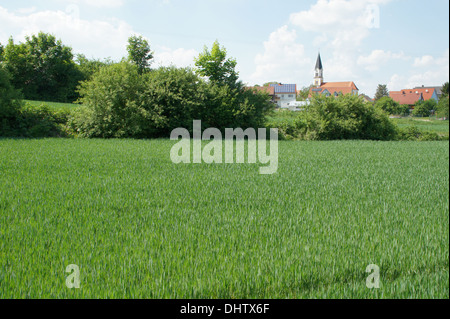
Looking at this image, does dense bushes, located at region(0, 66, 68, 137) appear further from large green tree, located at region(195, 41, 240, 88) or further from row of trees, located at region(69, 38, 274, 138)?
large green tree, located at region(195, 41, 240, 88)

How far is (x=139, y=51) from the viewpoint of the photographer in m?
29.3

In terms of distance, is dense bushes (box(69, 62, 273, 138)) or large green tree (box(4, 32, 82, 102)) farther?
large green tree (box(4, 32, 82, 102))

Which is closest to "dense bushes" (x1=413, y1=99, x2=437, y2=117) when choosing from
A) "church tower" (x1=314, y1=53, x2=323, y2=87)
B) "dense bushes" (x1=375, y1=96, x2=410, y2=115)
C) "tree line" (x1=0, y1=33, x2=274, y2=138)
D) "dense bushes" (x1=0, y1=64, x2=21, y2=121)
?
"dense bushes" (x1=375, y1=96, x2=410, y2=115)

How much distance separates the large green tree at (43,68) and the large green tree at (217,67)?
24928mm

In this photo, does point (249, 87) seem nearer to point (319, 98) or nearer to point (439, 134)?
point (319, 98)

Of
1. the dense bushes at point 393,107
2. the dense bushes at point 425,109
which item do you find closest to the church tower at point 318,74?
the dense bushes at point 393,107

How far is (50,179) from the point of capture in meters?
7.85

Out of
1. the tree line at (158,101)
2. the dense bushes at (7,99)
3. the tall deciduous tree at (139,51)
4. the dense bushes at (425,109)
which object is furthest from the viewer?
the dense bushes at (425,109)

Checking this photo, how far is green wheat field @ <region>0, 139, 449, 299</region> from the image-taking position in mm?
3299

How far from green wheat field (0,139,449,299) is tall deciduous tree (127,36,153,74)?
2197 centimetres

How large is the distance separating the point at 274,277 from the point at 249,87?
2197cm

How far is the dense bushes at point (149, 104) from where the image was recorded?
770 inches

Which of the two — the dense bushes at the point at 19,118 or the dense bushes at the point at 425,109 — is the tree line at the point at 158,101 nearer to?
the dense bushes at the point at 19,118
